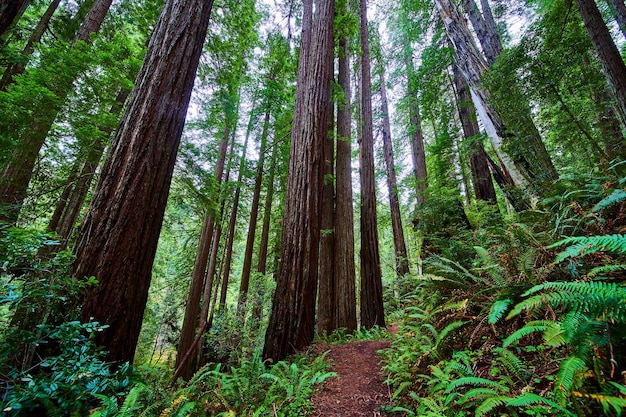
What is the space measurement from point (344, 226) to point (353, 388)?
393cm

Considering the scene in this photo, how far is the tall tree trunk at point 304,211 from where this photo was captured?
353 centimetres

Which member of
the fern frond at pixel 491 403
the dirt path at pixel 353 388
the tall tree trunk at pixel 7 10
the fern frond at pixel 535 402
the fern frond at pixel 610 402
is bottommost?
the dirt path at pixel 353 388

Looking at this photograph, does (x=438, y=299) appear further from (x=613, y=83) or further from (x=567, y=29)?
(x=567, y=29)

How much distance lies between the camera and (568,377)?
1236 millimetres

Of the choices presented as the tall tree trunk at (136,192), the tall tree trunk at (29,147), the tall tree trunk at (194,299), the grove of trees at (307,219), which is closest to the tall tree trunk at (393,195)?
the grove of trees at (307,219)

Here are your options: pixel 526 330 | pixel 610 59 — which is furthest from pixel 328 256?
pixel 610 59

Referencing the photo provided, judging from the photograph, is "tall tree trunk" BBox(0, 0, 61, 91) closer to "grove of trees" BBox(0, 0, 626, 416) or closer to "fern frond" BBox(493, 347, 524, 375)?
"grove of trees" BBox(0, 0, 626, 416)

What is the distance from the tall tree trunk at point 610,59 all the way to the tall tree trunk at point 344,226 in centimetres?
470

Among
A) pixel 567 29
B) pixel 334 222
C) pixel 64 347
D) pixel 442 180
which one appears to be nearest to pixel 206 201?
pixel 334 222

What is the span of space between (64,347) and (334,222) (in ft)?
17.3

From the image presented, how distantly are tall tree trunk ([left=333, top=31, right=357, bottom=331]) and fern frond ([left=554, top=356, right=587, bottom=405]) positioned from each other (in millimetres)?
4550

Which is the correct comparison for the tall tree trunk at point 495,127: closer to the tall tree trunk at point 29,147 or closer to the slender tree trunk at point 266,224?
the slender tree trunk at point 266,224

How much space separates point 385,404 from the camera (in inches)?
83.8

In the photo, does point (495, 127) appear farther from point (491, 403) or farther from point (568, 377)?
point (491, 403)
